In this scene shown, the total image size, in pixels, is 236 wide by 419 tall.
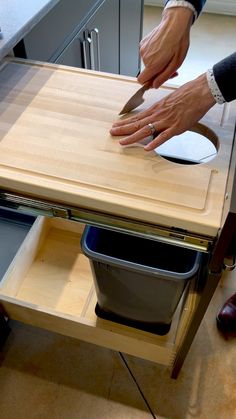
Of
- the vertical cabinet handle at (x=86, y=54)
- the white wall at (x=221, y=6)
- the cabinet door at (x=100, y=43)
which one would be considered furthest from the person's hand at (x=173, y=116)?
the white wall at (x=221, y=6)

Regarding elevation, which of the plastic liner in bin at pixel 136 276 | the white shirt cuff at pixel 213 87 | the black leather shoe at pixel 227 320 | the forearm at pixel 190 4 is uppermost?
the forearm at pixel 190 4

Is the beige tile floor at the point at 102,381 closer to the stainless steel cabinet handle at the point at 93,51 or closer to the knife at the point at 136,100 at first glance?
the knife at the point at 136,100

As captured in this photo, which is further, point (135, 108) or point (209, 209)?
Answer: point (135, 108)

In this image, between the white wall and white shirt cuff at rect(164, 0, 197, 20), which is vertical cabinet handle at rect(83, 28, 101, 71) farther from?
the white wall

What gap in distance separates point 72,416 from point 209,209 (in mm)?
816

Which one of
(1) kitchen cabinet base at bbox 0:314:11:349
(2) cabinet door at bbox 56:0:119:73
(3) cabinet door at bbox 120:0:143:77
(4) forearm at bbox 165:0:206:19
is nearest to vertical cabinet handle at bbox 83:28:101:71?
(2) cabinet door at bbox 56:0:119:73

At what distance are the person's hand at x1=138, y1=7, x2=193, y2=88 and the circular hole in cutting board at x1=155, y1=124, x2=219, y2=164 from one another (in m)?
0.14

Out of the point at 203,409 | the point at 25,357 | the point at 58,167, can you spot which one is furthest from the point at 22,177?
the point at 203,409

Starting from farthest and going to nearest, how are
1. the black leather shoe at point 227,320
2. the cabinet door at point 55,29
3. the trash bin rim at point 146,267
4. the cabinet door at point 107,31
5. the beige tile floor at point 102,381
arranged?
the cabinet door at point 107,31 → the black leather shoe at point 227,320 → the beige tile floor at point 102,381 → the cabinet door at point 55,29 → the trash bin rim at point 146,267

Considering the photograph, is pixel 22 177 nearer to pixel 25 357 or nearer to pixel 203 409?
pixel 25 357

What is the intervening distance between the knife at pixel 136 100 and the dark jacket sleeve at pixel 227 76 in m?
0.16

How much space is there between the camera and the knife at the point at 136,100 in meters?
0.75

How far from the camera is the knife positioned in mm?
747

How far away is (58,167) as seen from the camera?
65cm
